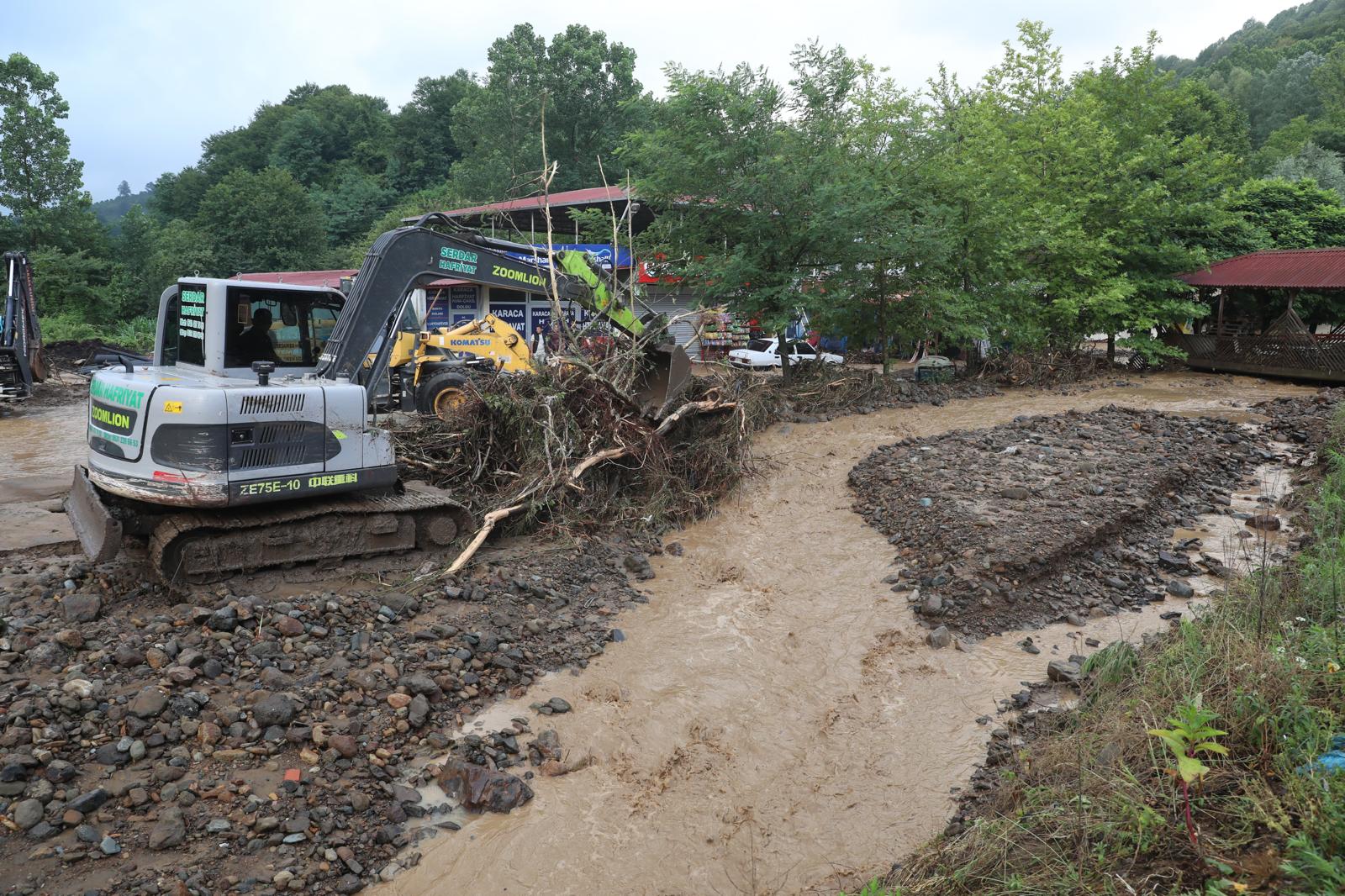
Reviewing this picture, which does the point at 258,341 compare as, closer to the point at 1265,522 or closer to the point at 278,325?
the point at 278,325

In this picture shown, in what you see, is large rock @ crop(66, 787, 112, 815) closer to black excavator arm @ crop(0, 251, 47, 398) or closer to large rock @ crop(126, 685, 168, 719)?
large rock @ crop(126, 685, 168, 719)

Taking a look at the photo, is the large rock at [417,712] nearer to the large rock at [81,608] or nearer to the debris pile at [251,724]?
the debris pile at [251,724]

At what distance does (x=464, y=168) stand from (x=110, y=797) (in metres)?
37.2

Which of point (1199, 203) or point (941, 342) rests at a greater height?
point (1199, 203)

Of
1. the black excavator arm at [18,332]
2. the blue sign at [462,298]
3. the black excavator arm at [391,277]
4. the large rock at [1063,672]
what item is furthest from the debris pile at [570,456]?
the blue sign at [462,298]

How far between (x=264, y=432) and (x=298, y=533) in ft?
3.23

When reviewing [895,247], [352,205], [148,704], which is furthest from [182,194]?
[148,704]

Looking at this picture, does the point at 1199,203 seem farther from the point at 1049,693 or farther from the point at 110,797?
the point at 110,797

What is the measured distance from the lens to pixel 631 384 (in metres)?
10.8

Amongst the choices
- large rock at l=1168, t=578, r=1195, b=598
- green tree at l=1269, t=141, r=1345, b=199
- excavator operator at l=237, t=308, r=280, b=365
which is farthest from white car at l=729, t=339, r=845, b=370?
green tree at l=1269, t=141, r=1345, b=199

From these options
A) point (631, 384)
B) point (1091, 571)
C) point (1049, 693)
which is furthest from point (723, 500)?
point (1049, 693)

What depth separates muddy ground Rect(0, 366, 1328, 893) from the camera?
4617mm

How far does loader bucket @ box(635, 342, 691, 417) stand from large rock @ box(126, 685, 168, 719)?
6.20 m

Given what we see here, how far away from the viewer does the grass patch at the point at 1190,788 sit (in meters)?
3.19
